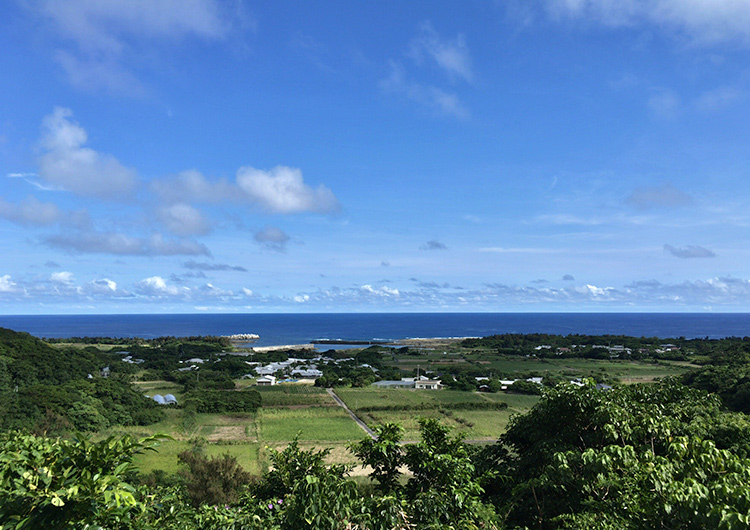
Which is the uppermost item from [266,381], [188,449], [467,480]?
[467,480]

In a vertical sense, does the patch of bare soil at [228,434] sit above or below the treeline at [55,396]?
below

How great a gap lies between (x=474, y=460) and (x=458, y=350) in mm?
116721

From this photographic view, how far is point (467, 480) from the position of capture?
325 inches

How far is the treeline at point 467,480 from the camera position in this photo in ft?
14.6

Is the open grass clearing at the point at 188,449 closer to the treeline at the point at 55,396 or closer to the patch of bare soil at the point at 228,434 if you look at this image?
the patch of bare soil at the point at 228,434

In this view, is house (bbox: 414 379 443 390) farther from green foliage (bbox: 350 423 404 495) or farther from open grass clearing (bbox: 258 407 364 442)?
green foliage (bbox: 350 423 404 495)

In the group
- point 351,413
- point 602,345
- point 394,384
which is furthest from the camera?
point 602,345

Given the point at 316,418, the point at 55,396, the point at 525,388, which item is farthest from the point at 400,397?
the point at 55,396

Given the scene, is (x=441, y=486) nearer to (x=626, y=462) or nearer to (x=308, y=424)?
(x=626, y=462)

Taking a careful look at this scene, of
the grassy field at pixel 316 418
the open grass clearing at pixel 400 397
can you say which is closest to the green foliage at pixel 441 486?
the grassy field at pixel 316 418

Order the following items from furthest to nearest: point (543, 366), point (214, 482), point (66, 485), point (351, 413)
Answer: point (543, 366) → point (351, 413) → point (214, 482) → point (66, 485)

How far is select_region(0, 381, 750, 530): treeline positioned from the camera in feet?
14.6

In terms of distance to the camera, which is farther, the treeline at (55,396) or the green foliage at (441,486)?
the treeline at (55,396)

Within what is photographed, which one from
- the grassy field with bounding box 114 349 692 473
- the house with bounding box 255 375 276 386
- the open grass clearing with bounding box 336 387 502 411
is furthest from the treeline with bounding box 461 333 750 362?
the house with bounding box 255 375 276 386
